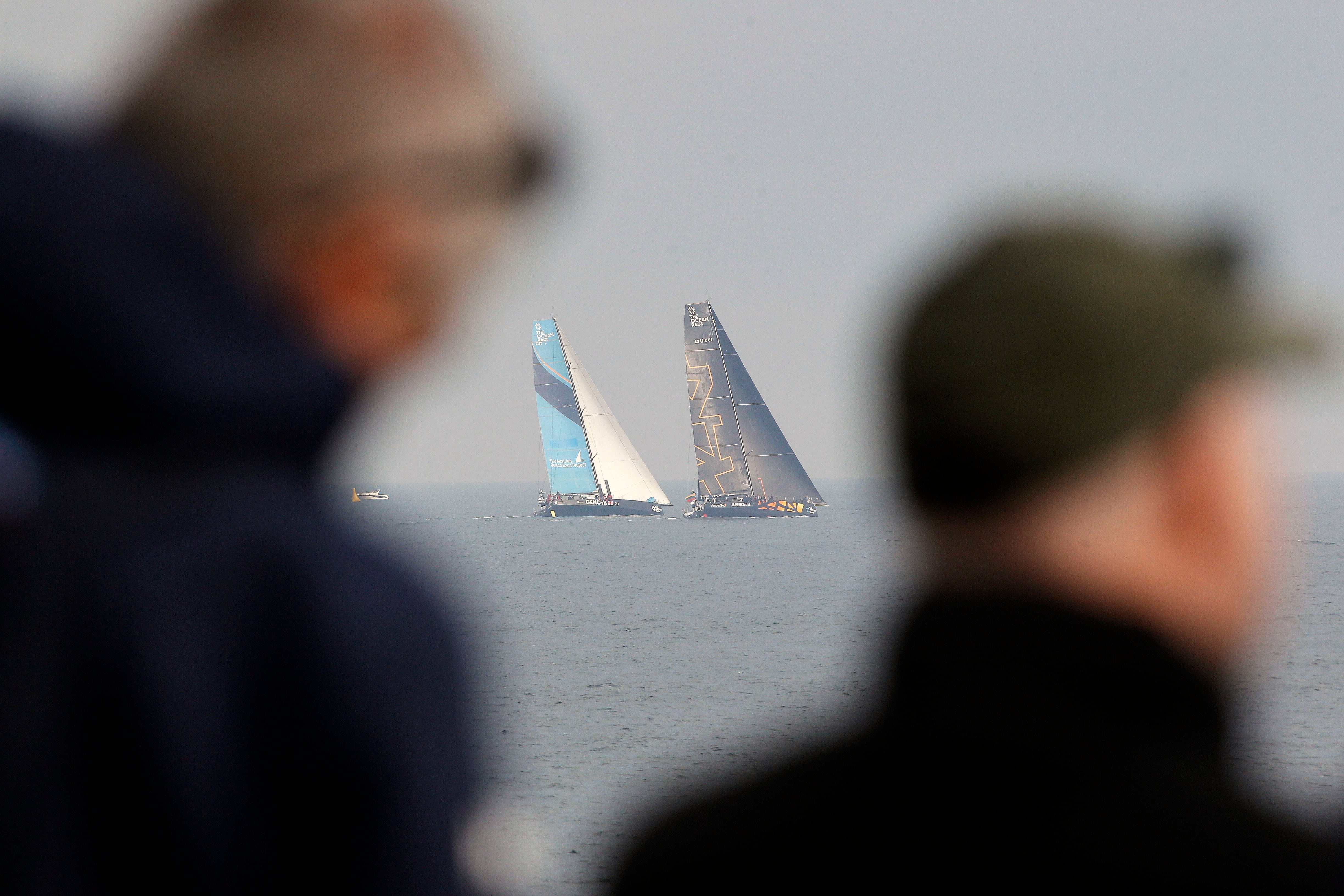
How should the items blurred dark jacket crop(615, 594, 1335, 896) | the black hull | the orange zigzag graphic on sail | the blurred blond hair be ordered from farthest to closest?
the black hull → the orange zigzag graphic on sail → the blurred blond hair → blurred dark jacket crop(615, 594, 1335, 896)

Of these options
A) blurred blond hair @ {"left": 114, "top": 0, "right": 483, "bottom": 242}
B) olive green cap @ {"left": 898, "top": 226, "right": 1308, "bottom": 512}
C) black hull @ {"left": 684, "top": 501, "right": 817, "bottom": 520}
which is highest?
blurred blond hair @ {"left": 114, "top": 0, "right": 483, "bottom": 242}

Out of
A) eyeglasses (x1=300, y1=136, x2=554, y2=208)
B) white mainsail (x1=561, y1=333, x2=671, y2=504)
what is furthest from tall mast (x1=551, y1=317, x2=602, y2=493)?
eyeglasses (x1=300, y1=136, x2=554, y2=208)

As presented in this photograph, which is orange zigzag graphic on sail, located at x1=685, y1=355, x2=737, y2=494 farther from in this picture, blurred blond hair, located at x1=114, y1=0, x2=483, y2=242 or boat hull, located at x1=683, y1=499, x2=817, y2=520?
blurred blond hair, located at x1=114, y1=0, x2=483, y2=242

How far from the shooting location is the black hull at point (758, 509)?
327 ft

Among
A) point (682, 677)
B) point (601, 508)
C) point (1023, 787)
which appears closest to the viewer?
point (1023, 787)

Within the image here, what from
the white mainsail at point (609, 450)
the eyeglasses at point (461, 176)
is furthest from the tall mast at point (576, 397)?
the eyeglasses at point (461, 176)

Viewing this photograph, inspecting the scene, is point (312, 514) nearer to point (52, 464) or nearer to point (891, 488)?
point (52, 464)

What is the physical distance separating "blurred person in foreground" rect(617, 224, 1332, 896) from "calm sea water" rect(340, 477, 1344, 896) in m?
0.05

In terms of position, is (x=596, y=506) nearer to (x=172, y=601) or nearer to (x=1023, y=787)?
(x=172, y=601)

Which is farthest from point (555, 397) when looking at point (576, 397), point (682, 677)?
point (682, 677)

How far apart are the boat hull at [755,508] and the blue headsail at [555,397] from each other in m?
12.9

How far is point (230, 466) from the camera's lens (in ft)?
3.90

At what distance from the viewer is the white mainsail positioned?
92.6m

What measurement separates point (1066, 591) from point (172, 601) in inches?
33.0
